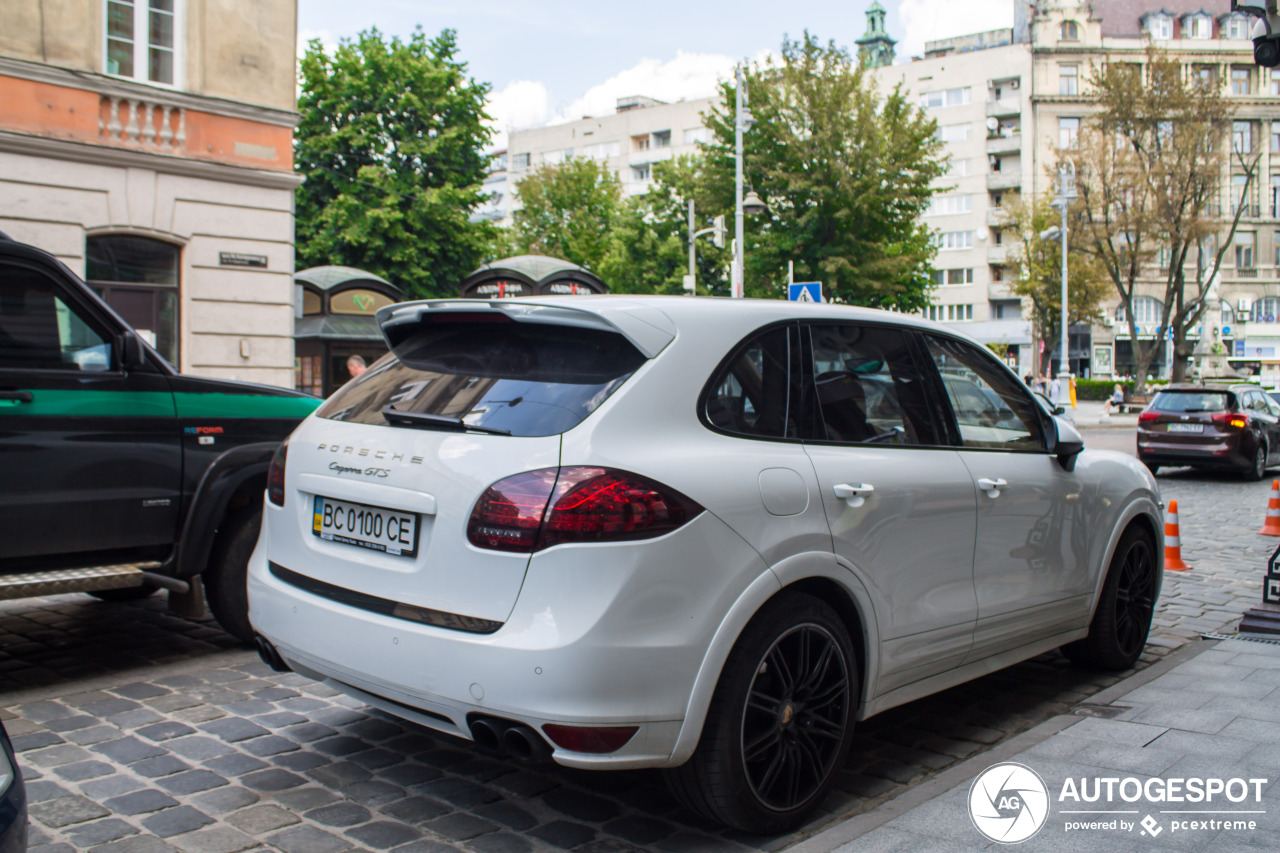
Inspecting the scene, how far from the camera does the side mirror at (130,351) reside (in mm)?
5316

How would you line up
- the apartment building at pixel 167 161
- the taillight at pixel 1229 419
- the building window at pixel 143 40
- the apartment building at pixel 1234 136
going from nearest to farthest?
the apartment building at pixel 167 161 → the building window at pixel 143 40 → the taillight at pixel 1229 419 → the apartment building at pixel 1234 136

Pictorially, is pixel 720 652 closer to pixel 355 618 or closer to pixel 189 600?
pixel 355 618

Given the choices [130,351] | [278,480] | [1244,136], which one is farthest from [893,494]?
[1244,136]

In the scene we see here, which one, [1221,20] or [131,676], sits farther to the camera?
[1221,20]

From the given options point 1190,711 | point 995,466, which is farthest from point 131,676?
point 1190,711

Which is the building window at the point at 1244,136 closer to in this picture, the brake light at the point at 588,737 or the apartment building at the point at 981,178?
the apartment building at the point at 981,178

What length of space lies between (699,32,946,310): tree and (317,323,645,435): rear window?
31.7 metres

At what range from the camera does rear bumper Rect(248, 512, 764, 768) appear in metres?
2.99

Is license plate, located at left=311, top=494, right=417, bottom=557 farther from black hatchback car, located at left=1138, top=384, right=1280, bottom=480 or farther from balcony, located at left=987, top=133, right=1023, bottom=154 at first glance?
balcony, located at left=987, top=133, right=1023, bottom=154

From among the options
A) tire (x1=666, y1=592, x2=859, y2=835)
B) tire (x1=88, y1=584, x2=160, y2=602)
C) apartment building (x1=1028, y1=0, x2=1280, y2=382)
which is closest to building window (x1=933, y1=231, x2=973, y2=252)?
apartment building (x1=1028, y1=0, x2=1280, y2=382)

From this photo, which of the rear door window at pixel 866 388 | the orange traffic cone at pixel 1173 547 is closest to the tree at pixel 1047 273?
the orange traffic cone at pixel 1173 547

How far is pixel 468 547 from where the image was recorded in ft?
10.4

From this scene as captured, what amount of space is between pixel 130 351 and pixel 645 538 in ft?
11.3

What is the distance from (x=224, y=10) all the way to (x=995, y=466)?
15078 millimetres
